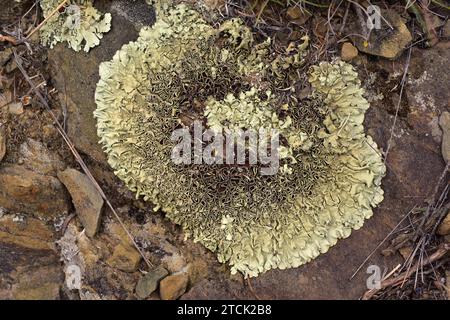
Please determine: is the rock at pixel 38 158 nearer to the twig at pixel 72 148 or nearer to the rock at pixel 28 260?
the twig at pixel 72 148

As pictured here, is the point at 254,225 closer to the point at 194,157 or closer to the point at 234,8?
the point at 194,157

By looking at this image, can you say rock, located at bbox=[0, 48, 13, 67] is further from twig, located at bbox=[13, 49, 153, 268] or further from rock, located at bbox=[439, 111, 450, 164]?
rock, located at bbox=[439, 111, 450, 164]

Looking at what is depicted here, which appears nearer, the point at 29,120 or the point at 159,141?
the point at 159,141

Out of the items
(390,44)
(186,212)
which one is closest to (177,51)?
(186,212)

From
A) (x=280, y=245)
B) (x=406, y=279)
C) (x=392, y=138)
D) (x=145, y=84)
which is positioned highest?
(x=145, y=84)

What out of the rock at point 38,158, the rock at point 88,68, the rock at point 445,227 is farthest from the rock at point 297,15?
the rock at point 38,158

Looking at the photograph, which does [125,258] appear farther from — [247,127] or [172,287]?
[247,127]

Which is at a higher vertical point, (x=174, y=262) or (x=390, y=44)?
(x=390, y=44)
